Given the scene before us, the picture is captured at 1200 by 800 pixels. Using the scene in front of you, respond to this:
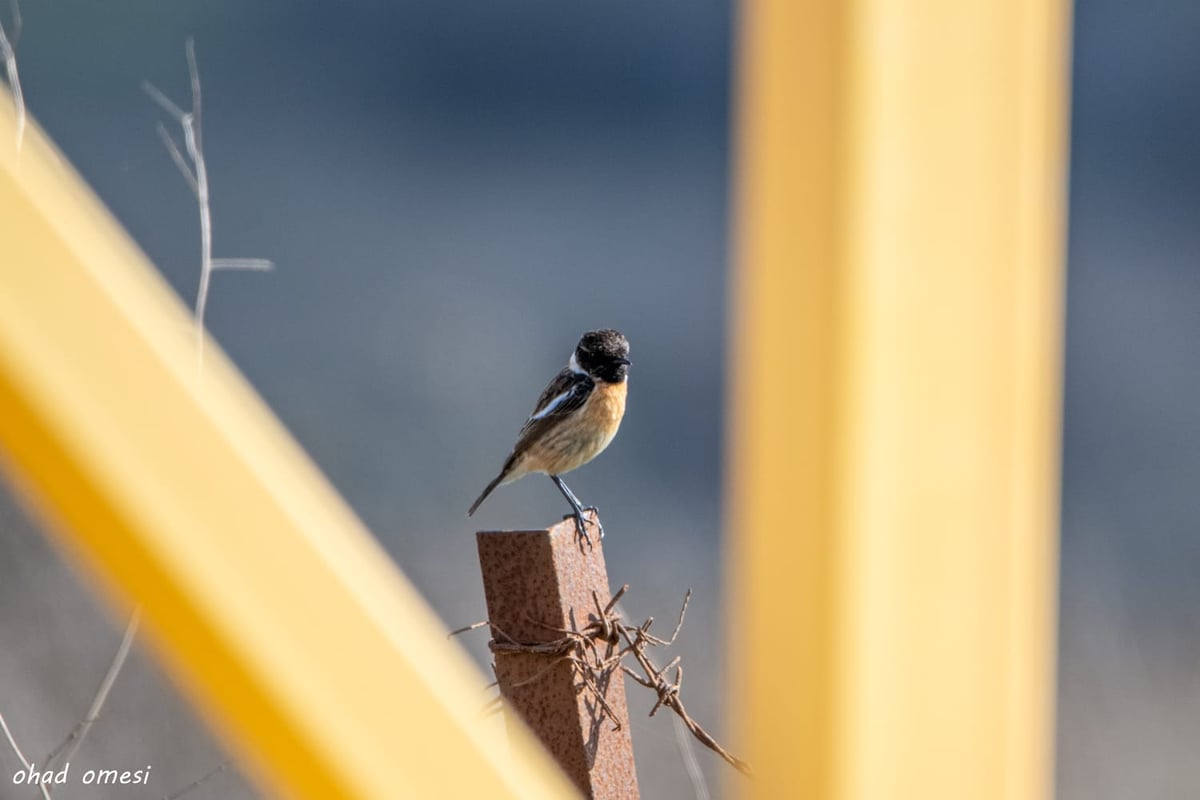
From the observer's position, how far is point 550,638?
2.59 metres

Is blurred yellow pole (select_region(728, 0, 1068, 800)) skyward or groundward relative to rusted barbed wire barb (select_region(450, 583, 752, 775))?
skyward

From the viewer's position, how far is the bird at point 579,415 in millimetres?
6266

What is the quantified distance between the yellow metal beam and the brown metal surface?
1.65 metres

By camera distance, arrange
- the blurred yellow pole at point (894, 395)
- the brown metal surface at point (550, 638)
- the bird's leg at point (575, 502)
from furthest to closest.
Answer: the bird's leg at point (575, 502), the brown metal surface at point (550, 638), the blurred yellow pole at point (894, 395)

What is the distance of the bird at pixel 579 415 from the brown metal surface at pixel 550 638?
11.7 ft

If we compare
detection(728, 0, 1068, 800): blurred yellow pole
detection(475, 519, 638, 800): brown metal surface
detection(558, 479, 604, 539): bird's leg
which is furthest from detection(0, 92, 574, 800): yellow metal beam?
detection(558, 479, 604, 539): bird's leg

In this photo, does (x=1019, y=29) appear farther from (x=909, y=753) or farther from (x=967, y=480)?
(x=909, y=753)

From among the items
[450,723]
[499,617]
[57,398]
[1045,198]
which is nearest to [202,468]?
[57,398]

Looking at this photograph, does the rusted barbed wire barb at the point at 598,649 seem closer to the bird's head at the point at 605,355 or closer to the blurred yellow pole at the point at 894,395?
the blurred yellow pole at the point at 894,395

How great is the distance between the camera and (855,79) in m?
0.80

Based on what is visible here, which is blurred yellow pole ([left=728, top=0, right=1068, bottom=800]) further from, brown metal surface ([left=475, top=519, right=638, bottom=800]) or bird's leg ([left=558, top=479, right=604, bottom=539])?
bird's leg ([left=558, top=479, right=604, bottom=539])

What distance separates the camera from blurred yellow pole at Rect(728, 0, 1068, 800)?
812mm

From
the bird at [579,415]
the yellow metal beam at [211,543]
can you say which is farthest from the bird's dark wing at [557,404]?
the yellow metal beam at [211,543]

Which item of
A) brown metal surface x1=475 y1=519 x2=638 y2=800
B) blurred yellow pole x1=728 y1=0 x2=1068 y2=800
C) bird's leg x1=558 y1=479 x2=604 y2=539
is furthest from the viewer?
bird's leg x1=558 y1=479 x2=604 y2=539
